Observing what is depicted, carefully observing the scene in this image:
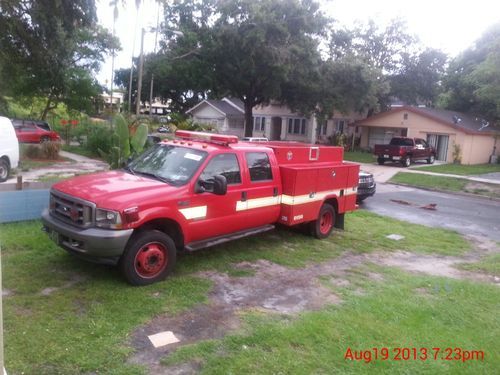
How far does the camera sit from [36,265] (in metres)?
6.21

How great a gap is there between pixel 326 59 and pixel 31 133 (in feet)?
62.7

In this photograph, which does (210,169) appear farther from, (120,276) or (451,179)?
(451,179)

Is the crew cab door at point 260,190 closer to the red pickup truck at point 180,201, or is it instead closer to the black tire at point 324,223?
the red pickup truck at point 180,201

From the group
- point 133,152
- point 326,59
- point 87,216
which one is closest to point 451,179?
point 326,59

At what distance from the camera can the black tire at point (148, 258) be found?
5621 mm

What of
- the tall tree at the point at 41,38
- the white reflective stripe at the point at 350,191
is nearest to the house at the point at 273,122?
the tall tree at the point at 41,38

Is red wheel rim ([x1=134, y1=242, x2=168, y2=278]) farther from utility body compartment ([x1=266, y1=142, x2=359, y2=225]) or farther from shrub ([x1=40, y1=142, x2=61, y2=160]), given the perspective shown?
shrub ([x1=40, y1=142, x2=61, y2=160])

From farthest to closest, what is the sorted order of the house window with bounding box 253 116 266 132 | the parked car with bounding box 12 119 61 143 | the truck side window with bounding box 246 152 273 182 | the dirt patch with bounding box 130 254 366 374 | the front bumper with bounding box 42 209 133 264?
the house window with bounding box 253 116 266 132 < the parked car with bounding box 12 119 61 143 < the truck side window with bounding box 246 152 273 182 < the front bumper with bounding box 42 209 133 264 < the dirt patch with bounding box 130 254 366 374

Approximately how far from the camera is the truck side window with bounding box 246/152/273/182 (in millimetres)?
7273

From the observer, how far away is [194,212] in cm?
623

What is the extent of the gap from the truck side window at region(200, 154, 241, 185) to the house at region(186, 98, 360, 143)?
29868 millimetres

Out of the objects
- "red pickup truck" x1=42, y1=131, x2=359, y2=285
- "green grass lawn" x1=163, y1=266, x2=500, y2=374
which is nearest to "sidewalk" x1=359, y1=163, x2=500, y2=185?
"red pickup truck" x1=42, y1=131, x2=359, y2=285

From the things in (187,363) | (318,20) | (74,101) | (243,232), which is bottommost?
(187,363)
